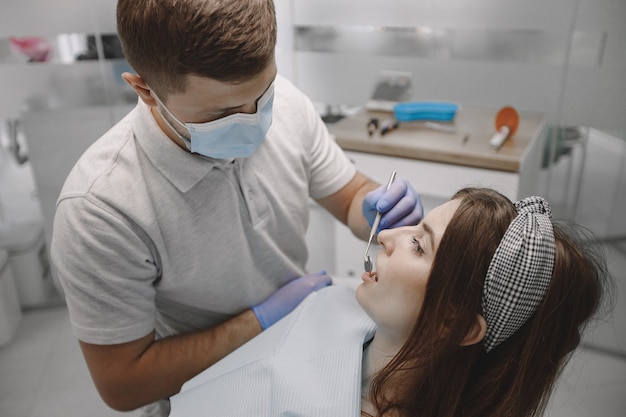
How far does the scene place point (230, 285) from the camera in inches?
47.6

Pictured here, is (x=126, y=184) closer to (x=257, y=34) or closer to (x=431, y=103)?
(x=257, y=34)

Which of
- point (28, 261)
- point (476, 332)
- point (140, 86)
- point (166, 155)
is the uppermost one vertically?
point (140, 86)

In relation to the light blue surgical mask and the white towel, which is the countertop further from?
the light blue surgical mask

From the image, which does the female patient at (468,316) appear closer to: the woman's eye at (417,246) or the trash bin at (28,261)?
the woman's eye at (417,246)

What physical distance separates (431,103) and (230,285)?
3.87 ft

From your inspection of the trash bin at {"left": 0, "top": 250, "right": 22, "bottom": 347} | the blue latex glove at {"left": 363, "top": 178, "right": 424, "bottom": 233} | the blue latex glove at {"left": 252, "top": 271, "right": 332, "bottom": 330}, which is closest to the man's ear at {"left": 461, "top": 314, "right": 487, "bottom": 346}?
the blue latex glove at {"left": 363, "top": 178, "right": 424, "bottom": 233}

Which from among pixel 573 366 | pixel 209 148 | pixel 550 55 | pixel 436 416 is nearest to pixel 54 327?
pixel 209 148

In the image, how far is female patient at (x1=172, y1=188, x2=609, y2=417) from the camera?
925 mm

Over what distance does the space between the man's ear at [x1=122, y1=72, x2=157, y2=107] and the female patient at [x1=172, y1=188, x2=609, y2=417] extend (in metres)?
0.52

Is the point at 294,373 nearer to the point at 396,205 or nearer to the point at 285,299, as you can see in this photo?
the point at 285,299

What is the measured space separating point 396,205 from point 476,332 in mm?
340

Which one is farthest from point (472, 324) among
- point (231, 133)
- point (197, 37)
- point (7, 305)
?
point (7, 305)

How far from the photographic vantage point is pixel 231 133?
1.03 m

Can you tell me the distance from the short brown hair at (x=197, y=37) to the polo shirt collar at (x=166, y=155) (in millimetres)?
147
